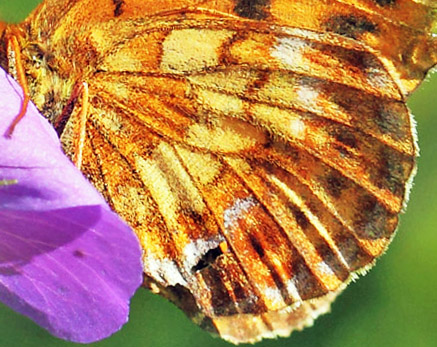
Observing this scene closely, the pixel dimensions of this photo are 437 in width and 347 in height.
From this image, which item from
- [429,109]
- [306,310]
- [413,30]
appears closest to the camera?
[413,30]

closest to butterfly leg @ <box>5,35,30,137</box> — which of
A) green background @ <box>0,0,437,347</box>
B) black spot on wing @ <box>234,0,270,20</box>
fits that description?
black spot on wing @ <box>234,0,270,20</box>

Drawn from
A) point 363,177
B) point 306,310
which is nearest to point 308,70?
point 363,177

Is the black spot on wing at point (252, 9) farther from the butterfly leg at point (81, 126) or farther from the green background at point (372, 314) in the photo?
the green background at point (372, 314)

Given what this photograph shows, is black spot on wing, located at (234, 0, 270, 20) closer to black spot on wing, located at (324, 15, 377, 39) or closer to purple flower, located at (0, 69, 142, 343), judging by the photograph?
black spot on wing, located at (324, 15, 377, 39)

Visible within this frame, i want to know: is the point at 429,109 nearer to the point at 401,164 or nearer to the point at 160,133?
the point at 401,164

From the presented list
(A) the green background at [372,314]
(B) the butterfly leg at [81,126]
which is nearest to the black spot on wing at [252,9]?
(B) the butterfly leg at [81,126]

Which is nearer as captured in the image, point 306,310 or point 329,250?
point 329,250
